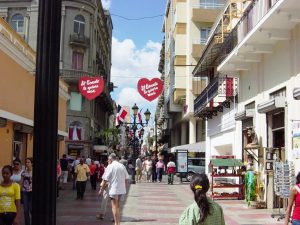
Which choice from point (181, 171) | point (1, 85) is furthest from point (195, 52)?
point (1, 85)

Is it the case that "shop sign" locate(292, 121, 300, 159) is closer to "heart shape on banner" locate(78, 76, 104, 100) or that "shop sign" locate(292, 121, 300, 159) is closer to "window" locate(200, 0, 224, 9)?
"heart shape on banner" locate(78, 76, 104, 100)

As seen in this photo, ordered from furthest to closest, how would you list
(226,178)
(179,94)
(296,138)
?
(179,94)
(226,178)
(296,138)

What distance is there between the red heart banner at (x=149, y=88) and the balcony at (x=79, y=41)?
31.1 meters

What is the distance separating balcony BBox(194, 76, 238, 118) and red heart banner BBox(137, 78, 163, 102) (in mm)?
3307

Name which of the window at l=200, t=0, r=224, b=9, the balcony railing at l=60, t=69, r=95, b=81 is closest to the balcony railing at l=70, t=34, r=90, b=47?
the balcony railing at l=60, t=69, r=95, b=81

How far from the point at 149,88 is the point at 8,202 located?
14940 mm

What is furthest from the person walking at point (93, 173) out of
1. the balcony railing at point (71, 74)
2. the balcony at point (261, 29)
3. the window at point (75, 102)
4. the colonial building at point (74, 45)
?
the window at point (75, 102)

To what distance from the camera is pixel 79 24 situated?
53031 millimetres

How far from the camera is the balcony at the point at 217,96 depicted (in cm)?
2322

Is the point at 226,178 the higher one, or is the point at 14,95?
the point at 14,95

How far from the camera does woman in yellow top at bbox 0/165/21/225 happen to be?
24.9 feet

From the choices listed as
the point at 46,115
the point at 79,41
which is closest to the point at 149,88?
the point at 46,115

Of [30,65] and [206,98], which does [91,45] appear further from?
[30,65]

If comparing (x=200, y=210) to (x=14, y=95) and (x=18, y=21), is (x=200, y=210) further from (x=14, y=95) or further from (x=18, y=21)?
(x=18, y=21)
